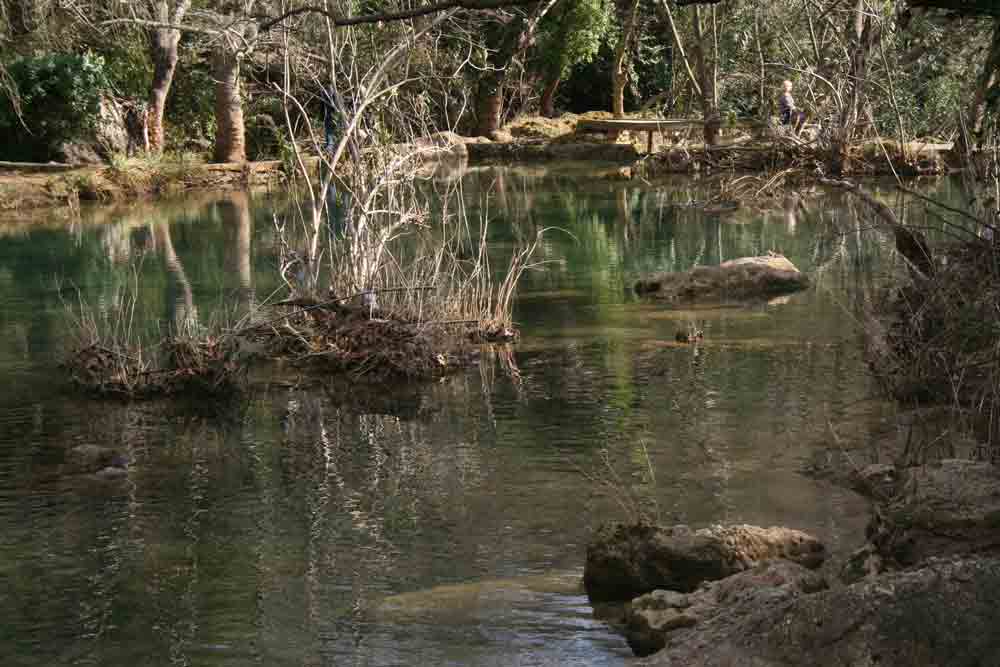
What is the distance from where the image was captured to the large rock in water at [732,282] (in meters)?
16.4

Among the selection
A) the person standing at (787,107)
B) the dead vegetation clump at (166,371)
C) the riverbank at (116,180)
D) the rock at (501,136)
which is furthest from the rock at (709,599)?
the rock at (501,136)

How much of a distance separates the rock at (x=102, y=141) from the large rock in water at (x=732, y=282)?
2012 cm

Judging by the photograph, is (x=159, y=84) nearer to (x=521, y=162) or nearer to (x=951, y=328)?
(x=521, y=162)

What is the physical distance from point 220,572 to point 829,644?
398cm

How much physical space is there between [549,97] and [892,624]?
1640 inches

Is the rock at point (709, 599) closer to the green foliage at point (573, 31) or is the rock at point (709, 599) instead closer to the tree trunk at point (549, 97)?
the green foliage at point (573, 31)

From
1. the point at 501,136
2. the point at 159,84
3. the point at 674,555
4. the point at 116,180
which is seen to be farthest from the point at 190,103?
the point at 674,555

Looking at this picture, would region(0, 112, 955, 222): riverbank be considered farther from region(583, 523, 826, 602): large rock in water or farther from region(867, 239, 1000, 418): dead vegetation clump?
region(583, 523, 826, 602): large rock in water

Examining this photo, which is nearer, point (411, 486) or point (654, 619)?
point (654, 619)

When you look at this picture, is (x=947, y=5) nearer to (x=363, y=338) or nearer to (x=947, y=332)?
(x=947, y=332)

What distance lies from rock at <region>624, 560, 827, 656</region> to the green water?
0.69 feet

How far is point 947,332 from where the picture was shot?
25.5 ft

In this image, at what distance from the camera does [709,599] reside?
5.95 m

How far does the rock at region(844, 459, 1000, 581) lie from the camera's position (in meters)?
5.82
